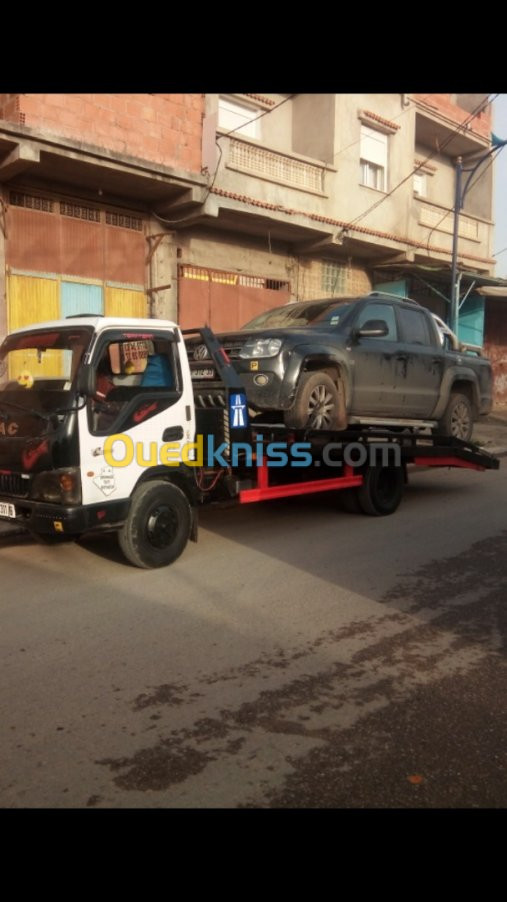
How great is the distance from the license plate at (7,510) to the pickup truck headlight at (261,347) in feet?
9.39

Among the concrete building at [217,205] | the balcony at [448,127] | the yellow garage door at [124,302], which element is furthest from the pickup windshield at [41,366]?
the balcony at [448,127]

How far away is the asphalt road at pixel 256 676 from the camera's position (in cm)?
295

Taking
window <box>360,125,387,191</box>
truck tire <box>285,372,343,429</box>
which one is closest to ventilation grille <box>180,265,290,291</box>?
window <box>360,125,387,191</box>

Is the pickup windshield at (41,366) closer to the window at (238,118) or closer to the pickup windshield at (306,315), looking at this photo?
the pickup windshield at (306,315)

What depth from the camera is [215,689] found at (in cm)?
382

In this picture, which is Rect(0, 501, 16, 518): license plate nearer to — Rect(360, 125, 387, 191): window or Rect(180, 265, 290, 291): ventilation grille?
Answer: Rect(180, 265, 290, 291): ventilation grille

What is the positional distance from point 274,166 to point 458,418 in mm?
8337

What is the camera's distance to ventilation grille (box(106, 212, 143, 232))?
13.5 meters

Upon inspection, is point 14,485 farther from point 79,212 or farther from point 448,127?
point 448,127

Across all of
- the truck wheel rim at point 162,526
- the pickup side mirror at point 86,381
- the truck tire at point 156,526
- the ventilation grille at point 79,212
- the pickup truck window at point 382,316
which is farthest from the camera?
the ventilation grille at point 79,212

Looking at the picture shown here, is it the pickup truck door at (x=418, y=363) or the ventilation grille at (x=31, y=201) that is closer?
the pickup truck door at (x=418, y=363)

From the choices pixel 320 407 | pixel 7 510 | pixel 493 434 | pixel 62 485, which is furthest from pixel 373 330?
pixel 493 434

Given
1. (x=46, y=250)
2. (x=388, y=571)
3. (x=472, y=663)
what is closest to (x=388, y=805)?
(x=472, y=663)

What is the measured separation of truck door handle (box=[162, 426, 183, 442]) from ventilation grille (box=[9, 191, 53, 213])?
25.4 feet
